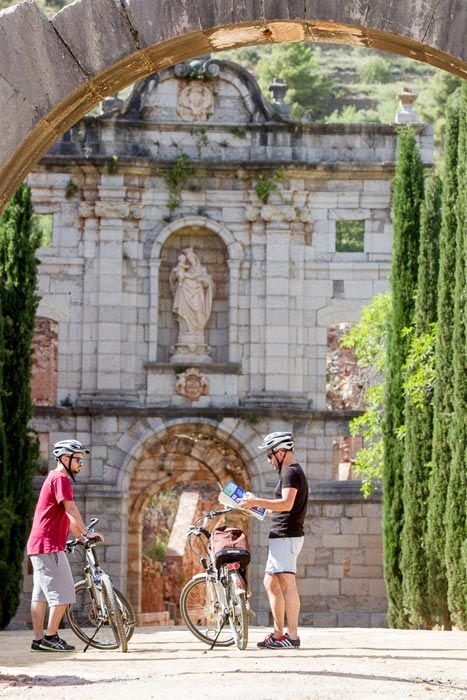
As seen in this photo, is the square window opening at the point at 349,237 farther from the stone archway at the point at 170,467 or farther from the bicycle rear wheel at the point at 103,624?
the bicycle rear wheel at the point at 103,624

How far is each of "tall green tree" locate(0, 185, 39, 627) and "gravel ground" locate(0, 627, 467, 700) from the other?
26.9 ft

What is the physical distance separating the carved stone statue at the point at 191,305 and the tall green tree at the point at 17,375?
4137 millimetres

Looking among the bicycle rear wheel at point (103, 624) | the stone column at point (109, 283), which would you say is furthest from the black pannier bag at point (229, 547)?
the stone column at point (109, 283)

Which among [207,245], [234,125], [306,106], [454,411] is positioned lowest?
[454,411]

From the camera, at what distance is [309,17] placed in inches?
338

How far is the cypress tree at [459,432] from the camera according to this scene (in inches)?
647

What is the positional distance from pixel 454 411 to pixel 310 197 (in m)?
10.3

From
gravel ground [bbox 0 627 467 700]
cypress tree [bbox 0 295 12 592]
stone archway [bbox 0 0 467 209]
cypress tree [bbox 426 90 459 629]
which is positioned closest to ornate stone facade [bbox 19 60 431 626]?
cypress tree [bbox 0 295 12 592]

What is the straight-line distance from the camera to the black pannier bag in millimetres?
11812

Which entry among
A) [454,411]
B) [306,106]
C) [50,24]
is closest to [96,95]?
[50,24]

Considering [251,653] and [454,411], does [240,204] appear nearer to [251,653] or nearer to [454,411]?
[454,411]

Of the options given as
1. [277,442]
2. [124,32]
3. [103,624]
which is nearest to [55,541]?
[103,624]

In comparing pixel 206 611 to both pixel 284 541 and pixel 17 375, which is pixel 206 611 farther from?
pixel 17 375

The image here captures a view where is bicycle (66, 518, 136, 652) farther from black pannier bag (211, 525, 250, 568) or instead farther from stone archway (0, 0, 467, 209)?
stone archway (0, 0, 467, 209)
